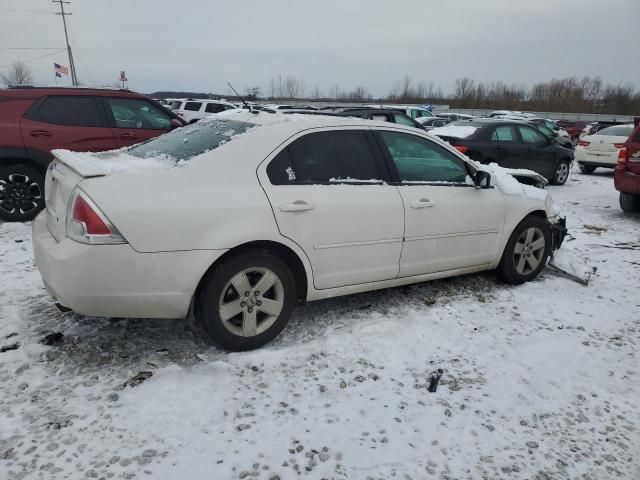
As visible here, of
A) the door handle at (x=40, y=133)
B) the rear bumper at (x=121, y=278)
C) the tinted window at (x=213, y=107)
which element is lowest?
the rear bumper at (x=121, y=278)

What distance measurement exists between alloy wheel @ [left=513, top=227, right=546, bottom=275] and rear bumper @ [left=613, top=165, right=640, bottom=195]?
13.8ft

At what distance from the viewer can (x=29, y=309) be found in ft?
12.6

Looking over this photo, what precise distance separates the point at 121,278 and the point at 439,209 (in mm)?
2542

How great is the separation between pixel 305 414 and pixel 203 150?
1879mm

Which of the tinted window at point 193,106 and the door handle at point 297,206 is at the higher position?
the tinted window at point 193,106

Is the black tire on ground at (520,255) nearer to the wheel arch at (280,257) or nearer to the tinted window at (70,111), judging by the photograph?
the wheel arch at (280,257)

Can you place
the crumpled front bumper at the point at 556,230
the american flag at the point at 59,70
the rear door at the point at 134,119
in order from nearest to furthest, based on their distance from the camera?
the crumpled front bumper at the point at 556,230 → the rear door at the point at 134,119 → the american flag at the point at 59,70

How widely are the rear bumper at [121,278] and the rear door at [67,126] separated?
159 inches

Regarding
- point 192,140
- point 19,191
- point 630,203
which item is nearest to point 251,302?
point 192,140

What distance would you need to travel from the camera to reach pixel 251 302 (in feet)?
10.8

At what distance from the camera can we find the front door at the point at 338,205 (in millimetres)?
3364

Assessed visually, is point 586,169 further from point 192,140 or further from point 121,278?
point 121,278

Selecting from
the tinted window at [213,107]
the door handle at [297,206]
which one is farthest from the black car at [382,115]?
the tinted window at [213,107]

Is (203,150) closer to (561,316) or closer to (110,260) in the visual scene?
(110,260)
